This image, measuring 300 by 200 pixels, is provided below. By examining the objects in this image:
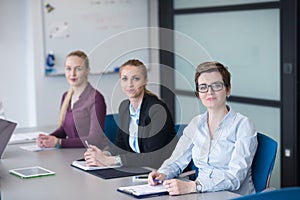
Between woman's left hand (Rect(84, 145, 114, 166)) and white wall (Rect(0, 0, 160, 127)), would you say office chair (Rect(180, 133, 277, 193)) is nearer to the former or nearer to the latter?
woman's left hand (Rect(84, 145, 114, 166))

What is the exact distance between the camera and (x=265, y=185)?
2621 mm

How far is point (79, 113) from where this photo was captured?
358cm

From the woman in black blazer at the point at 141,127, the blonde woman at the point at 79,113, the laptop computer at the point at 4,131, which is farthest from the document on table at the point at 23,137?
the woman in black blazer at the point at 141,127

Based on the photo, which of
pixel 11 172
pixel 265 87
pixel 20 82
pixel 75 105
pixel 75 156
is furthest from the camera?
pixel 20 82

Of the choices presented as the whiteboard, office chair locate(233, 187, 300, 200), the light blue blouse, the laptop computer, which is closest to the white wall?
the whiteboard

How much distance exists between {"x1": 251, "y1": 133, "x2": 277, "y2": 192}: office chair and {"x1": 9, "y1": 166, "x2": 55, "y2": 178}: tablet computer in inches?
37.5

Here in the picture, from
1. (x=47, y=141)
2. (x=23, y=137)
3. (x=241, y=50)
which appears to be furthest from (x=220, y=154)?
(x=241, y=50)

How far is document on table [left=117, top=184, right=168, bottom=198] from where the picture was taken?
2.37 m

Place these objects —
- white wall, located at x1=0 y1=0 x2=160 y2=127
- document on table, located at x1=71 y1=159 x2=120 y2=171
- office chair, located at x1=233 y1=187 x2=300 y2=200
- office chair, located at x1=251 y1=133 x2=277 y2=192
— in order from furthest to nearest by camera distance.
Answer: white wall, located at x1=0 y1=0 x2=160 y2=127 < document on table, located at x1=71 y1=159 x2=120 y2=171 < office chair, located at x1=251 y1=133 x2=277 y2=192 < office chair, located at x1=233 y1=187 x2=300 y2=200

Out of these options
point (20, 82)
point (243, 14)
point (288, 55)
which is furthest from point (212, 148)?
point (20, 82)

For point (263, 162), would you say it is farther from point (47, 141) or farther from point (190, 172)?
point (47, 141)

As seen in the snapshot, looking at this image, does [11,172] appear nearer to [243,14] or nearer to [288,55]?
[288,55]

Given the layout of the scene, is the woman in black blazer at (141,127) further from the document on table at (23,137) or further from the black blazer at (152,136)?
the document on table at (23,137)

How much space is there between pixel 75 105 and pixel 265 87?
5.72 ft
